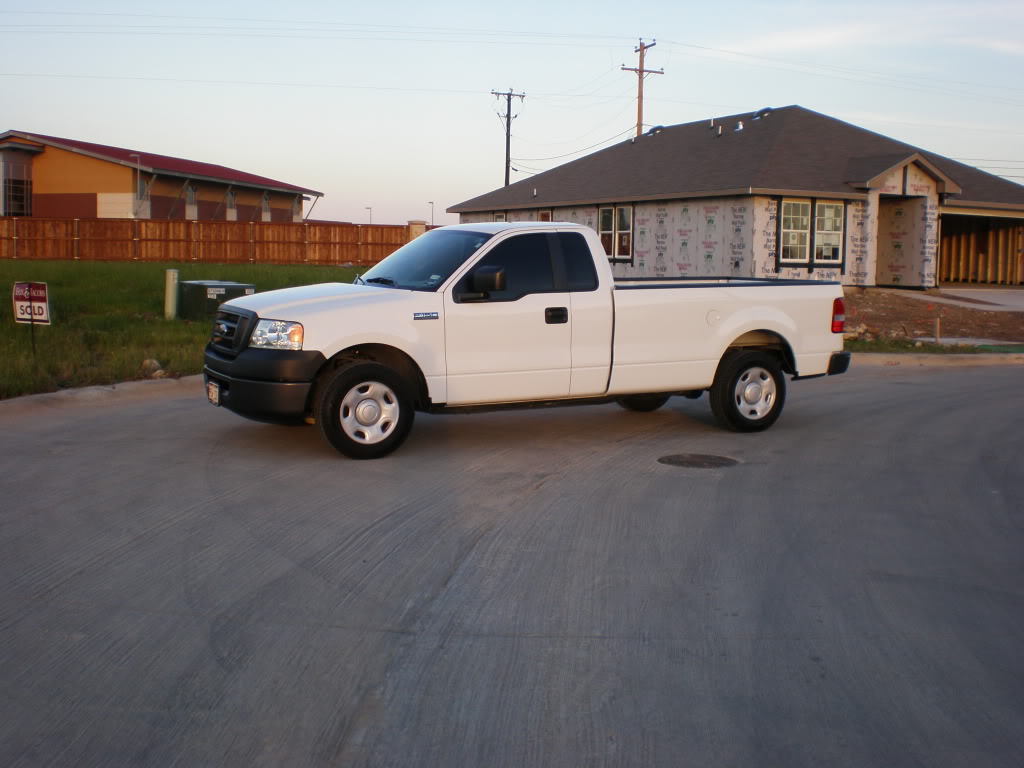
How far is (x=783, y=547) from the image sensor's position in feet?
22.2

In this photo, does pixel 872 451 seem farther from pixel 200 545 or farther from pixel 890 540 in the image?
pixel 200 545

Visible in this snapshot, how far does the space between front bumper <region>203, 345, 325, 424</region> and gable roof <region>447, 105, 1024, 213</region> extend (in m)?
22.4

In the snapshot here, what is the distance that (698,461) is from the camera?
9430mm

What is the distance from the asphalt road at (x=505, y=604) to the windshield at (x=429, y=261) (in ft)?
4.86

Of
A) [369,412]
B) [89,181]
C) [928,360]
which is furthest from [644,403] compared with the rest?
[89,181]

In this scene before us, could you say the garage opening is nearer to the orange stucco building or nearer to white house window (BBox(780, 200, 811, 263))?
white house window (BBox(780, 200, 811, 263))

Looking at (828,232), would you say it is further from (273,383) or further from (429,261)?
(273,383)

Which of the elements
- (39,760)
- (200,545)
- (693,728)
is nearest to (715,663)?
(693,728)

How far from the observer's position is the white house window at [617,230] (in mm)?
35344

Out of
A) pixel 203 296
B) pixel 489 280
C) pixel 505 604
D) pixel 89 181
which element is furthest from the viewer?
pixel 89 181

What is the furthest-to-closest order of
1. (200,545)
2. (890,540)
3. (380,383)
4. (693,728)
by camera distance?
(380,383) → (890,540) → (200,545) → (693,728)

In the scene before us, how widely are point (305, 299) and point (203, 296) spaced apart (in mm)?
10966

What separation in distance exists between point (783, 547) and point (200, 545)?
354 cm

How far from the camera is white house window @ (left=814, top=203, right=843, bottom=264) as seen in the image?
3069cm
